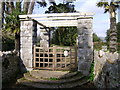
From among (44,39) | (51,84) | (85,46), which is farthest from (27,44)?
(44,39)

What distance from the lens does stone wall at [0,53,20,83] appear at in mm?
6841

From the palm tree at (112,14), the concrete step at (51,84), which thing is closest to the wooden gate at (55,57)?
the concrete step at (51,84)

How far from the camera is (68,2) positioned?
806 inches

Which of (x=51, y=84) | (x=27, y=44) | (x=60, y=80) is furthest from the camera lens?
(x=27, y=44)

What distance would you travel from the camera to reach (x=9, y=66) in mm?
7293

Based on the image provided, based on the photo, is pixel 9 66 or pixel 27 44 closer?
pixel 9 66

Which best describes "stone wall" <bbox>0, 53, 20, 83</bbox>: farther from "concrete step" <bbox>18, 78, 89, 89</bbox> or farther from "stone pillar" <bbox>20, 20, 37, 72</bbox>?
"concrete step" <bbox>18, 78, 89, 89</bbox>

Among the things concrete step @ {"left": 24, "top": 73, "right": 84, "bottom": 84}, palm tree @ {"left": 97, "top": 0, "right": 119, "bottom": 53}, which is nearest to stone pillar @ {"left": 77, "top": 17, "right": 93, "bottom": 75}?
concrete step @ {"left": 24, "top": 73, "right": 84, "bottom": 84}

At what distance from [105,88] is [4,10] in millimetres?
9987

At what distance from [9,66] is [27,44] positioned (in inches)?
62.7

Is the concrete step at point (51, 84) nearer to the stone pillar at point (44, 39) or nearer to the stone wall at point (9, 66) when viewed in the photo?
the stone wall at point (9, 66)

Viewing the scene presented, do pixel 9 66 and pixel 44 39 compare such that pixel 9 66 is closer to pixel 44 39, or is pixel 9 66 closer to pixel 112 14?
pixel 44 39

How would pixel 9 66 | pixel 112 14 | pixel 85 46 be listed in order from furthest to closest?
pixel 112 14
pixel 85 46
pixel 9 66

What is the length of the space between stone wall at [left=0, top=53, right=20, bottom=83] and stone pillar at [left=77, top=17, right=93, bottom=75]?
3295 millimetres
